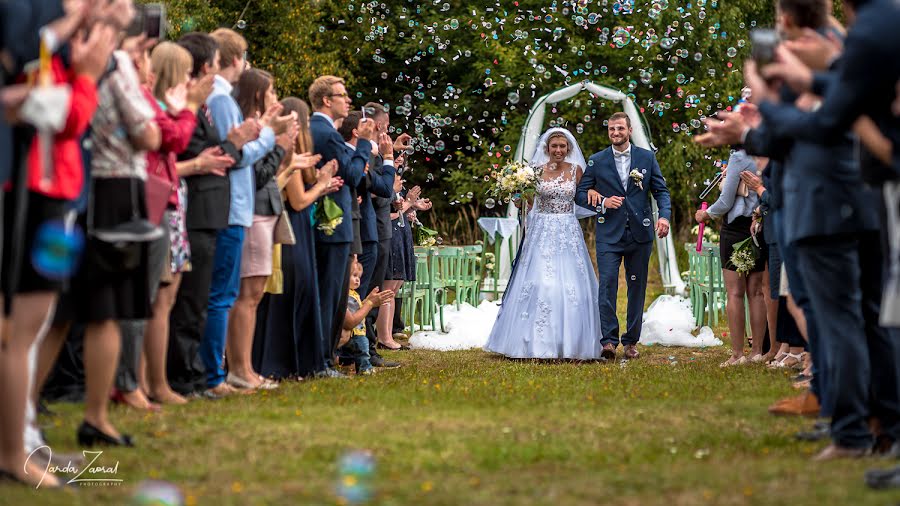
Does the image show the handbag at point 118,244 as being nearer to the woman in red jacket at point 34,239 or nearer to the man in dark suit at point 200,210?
the woman in red jacket at point 34,239

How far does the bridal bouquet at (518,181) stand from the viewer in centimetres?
1145

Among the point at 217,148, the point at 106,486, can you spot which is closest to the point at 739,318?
the point at 217,148

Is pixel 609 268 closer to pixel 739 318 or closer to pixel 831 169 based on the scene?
pixel 739 318

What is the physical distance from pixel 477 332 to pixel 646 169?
9.31ft

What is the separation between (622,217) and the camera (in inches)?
450

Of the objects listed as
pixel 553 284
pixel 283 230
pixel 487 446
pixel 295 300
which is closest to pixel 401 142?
pixel 553 284

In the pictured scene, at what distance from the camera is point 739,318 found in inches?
408

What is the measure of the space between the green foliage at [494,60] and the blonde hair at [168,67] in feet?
46.4

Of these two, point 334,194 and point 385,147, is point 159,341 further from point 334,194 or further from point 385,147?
point 385,147

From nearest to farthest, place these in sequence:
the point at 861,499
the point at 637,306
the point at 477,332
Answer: the point at 861,499, the point at 637,306, the point at 477,332

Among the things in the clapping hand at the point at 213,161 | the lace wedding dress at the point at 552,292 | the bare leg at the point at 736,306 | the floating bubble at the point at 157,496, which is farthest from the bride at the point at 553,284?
the floating bubble at the point at 157,496

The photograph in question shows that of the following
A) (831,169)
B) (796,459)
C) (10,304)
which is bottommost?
(796,459)

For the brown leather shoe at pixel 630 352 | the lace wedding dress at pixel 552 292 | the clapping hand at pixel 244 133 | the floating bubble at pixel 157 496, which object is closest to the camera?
the floating bubble at pixel 157 496

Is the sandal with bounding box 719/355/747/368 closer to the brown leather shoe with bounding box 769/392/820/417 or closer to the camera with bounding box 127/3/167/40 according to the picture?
the brown leather shoe with bounding box 769/392/820/417
